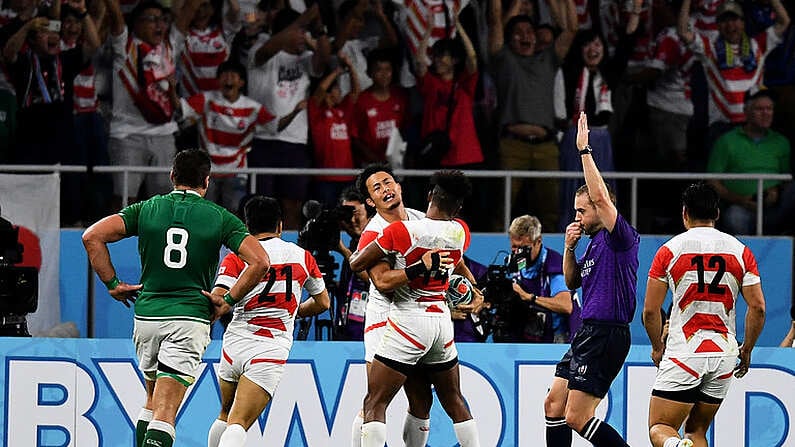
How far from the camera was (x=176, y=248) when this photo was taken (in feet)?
28.6

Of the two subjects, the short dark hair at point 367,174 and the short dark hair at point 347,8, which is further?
the short dark hair at point 347,8

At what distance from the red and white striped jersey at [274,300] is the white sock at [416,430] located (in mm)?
997

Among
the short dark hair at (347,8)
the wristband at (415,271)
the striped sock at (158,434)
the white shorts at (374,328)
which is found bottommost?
the striped sock at (158,434)

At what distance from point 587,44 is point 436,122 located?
1.73 meters

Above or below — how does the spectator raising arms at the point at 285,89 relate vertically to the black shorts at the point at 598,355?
above

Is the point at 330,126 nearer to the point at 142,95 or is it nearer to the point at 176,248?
the point at 142,95

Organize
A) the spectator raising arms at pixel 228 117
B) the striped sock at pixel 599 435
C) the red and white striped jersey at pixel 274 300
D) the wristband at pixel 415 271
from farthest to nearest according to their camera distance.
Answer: the spectator raising arms at pixel 228 117
the red and white striped jersey at pixel 274 300
the striped sock at pixel 599 435
the wristband at pixel 415 271

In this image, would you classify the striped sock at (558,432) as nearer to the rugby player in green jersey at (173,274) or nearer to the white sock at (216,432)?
the white sock at (216,432)

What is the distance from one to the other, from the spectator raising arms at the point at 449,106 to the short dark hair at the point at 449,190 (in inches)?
182

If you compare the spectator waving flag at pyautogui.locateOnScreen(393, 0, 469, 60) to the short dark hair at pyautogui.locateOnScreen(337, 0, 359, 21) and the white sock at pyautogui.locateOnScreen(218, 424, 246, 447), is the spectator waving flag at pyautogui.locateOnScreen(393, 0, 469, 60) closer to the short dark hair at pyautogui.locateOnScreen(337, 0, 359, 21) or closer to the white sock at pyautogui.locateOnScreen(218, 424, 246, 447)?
the short dark hair at pyautogui.locateOnScreen(337, 0, 359, 21)

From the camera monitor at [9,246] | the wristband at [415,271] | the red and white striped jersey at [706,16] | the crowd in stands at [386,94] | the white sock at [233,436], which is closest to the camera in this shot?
the wristband at [415,271]

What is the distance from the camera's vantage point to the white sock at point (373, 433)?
30.1 ft

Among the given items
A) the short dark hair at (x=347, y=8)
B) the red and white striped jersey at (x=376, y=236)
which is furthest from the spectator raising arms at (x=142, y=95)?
the red and white striped jersey at (x=376, y=236)

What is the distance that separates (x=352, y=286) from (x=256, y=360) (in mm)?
1818
